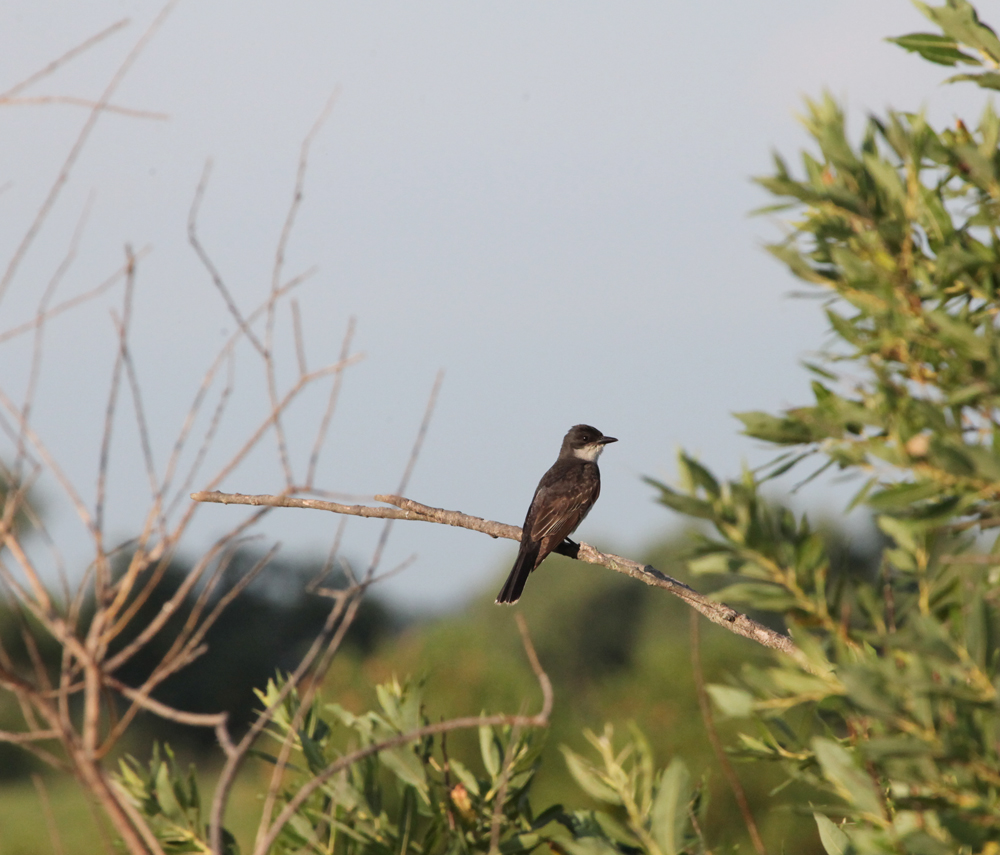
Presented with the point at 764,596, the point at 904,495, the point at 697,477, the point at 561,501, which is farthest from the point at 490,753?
the point at 561,501

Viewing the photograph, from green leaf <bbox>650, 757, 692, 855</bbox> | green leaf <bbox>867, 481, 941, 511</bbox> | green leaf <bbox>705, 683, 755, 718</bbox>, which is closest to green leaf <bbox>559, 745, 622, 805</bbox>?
green leaf <bbox>650, 757, 692, 855</bbox>

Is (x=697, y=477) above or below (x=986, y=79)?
below

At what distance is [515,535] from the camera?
6.40m

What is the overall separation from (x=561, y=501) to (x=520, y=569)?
0.97 m

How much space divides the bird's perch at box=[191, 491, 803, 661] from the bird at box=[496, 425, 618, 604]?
2732mm

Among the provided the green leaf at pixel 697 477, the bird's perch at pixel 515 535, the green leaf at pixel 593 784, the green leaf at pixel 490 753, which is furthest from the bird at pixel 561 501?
the green leaf at pixel 697 477

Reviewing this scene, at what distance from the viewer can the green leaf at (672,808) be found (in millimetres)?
2748

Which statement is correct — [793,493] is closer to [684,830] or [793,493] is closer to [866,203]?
[866,203]

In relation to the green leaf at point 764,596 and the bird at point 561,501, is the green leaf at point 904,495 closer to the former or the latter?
the green leaf at point 764,596

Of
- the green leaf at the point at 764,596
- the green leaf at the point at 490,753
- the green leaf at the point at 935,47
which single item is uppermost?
the green leaf at the point at 935,47

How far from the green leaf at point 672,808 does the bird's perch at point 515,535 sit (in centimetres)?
59

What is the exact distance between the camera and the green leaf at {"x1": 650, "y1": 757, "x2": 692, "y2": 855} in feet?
9.02

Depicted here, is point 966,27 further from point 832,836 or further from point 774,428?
point 832,836

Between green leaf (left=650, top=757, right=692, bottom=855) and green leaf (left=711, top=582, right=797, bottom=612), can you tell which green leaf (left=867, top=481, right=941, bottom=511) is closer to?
green leaf (left=711, top=582, right=797, bottom=612)
